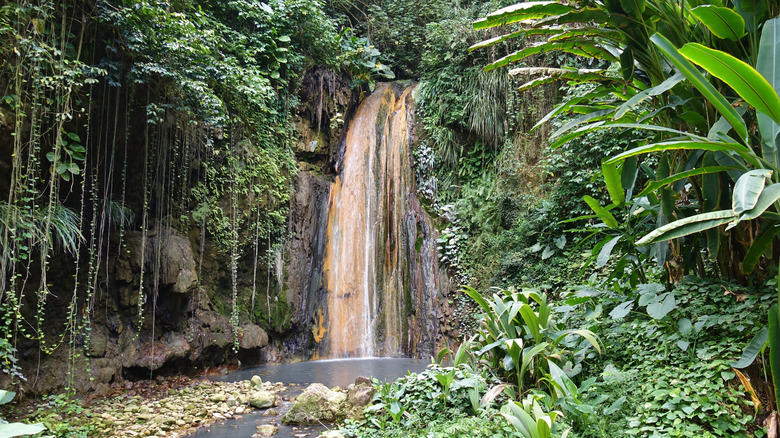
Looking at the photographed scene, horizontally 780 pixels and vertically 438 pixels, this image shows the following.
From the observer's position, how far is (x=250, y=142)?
8086mm

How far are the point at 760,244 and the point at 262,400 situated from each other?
16.2 ft

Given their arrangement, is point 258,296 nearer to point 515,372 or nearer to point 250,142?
point 250,142

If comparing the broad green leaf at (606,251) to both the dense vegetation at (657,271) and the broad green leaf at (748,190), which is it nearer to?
the dense vegetation at (657,271)

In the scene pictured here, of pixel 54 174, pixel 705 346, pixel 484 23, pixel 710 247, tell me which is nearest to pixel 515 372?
pixel 705 346

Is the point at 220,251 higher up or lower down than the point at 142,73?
lower down

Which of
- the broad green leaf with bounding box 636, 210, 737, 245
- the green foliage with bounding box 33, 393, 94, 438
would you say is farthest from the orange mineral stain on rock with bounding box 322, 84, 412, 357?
the broad green leaf with bounding box 636, 210, 737, 245

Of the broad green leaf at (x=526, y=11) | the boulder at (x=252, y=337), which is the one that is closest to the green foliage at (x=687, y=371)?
the broad green leaf at (x=526, y=11)

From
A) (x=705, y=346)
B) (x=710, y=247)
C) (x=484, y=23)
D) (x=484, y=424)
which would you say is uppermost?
(x=484, y=23)

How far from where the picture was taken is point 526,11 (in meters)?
3.15

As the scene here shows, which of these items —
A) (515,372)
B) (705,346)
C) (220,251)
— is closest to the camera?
(705,346)

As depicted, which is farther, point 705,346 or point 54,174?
point 54,174

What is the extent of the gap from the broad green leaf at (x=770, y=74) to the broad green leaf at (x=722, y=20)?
0.61ft

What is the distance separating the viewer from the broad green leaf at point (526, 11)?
3047 mm

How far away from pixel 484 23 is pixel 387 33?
29.5 ft
